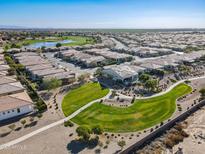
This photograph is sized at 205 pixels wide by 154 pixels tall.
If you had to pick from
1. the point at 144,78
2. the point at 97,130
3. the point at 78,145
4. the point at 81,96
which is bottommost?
the point at 78,145

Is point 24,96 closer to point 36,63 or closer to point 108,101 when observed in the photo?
point 108,101

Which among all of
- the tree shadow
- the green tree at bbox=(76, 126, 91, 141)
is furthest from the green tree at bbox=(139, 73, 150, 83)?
the tree shadow

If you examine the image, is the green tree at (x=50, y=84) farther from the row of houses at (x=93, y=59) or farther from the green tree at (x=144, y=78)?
the row of houses at (x=93, y=59)

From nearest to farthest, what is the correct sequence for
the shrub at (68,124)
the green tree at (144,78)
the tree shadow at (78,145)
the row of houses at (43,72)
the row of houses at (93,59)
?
the tree shadow at (78,145)
the shrub at (68,124)
the green tree at (144,78)
the row of houses at (43,72)
the row of houses at (93,59)

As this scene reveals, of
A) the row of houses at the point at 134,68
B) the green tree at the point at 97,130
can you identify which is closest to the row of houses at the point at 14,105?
the green tree at the point at 97,130

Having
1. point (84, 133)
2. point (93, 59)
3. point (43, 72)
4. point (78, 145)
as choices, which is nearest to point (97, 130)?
point (84, 133)

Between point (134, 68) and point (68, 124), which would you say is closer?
point (68, 124)

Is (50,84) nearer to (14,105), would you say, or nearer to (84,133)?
(14,105)
